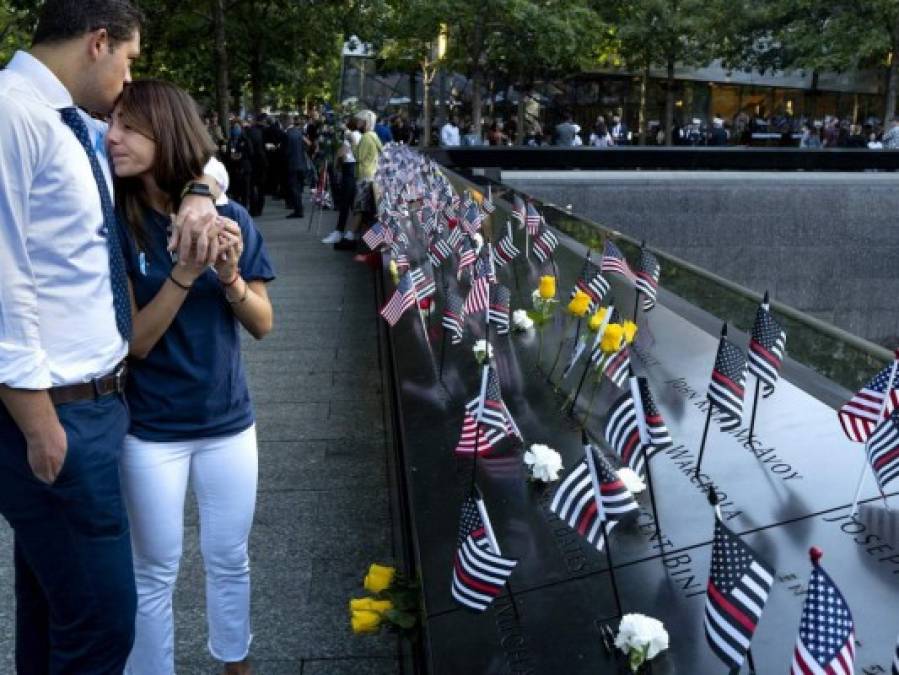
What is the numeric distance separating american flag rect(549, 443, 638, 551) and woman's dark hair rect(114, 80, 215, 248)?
1317 millimetres

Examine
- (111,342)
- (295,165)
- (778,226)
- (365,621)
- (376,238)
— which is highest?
(111,342)

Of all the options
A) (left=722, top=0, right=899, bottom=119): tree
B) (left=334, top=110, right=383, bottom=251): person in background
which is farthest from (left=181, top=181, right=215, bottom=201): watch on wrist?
(left=722, top=0, right=899, bottom=119): tree

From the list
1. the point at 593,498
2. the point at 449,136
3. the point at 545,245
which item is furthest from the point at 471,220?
the point at 449,136

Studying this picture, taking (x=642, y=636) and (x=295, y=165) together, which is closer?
(x=642, y=636)

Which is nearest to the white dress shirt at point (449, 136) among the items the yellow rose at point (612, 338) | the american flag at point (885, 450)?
the yellow rose at point (612, 338)

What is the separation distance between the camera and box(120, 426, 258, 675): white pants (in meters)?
2.84

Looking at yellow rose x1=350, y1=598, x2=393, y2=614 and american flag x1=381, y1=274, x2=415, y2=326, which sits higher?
american flag x1=381, y1=274, x2=415, y2=326

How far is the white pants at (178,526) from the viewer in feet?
9.32

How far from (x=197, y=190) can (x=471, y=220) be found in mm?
5414

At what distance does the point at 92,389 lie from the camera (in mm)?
2420

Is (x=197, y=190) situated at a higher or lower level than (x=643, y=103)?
higher

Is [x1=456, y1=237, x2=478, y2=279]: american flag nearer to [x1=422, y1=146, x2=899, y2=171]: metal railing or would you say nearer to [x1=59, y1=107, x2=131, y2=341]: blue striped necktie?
[x1=59, y1=107, x2=131, y2=341]: blue striped necktie

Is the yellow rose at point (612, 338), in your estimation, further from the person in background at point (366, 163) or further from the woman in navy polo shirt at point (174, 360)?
the person in background at point (366, 163)

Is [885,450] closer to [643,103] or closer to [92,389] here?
[92,389]
